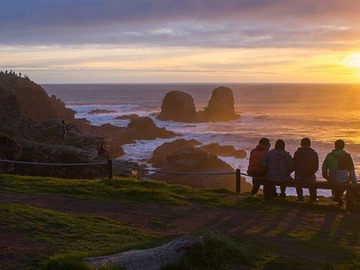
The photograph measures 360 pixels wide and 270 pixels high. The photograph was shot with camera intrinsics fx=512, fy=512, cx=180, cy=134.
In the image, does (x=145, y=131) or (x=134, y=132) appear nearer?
(x=134, y=132)

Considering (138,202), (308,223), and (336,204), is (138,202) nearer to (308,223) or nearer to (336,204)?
(308,223)

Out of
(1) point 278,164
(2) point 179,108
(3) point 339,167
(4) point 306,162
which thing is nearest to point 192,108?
(2) point 179,108

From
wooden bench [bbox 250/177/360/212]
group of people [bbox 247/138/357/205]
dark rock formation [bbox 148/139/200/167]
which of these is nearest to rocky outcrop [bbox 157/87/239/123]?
dark rock formation [bbox 148/139/200/167]

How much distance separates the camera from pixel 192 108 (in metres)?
83.4

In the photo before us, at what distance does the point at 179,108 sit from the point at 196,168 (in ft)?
161

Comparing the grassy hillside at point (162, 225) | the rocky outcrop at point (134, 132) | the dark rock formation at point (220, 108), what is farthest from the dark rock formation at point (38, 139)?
the dark rock formation at point (220, 108)

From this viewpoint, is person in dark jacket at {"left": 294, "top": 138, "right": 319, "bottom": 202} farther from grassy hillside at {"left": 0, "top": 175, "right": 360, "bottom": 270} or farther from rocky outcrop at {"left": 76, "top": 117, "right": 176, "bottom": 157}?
rocky outcrop at {"left": 76, "top": 117, "right": 176, "bottom": 157}

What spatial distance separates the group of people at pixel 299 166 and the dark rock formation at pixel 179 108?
6821cm

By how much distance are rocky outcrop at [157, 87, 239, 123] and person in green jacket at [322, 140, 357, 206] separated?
6873 centimetres

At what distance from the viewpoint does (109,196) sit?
41.8ft

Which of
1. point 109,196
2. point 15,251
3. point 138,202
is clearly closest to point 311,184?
point 138,202

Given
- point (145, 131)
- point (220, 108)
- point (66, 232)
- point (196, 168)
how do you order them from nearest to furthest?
point (66, 232) < point (196, 168) < point (145, 131) < point (220, 108)

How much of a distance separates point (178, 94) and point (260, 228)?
73.9m

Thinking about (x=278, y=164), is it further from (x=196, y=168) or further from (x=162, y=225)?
(x=196, y=168)
